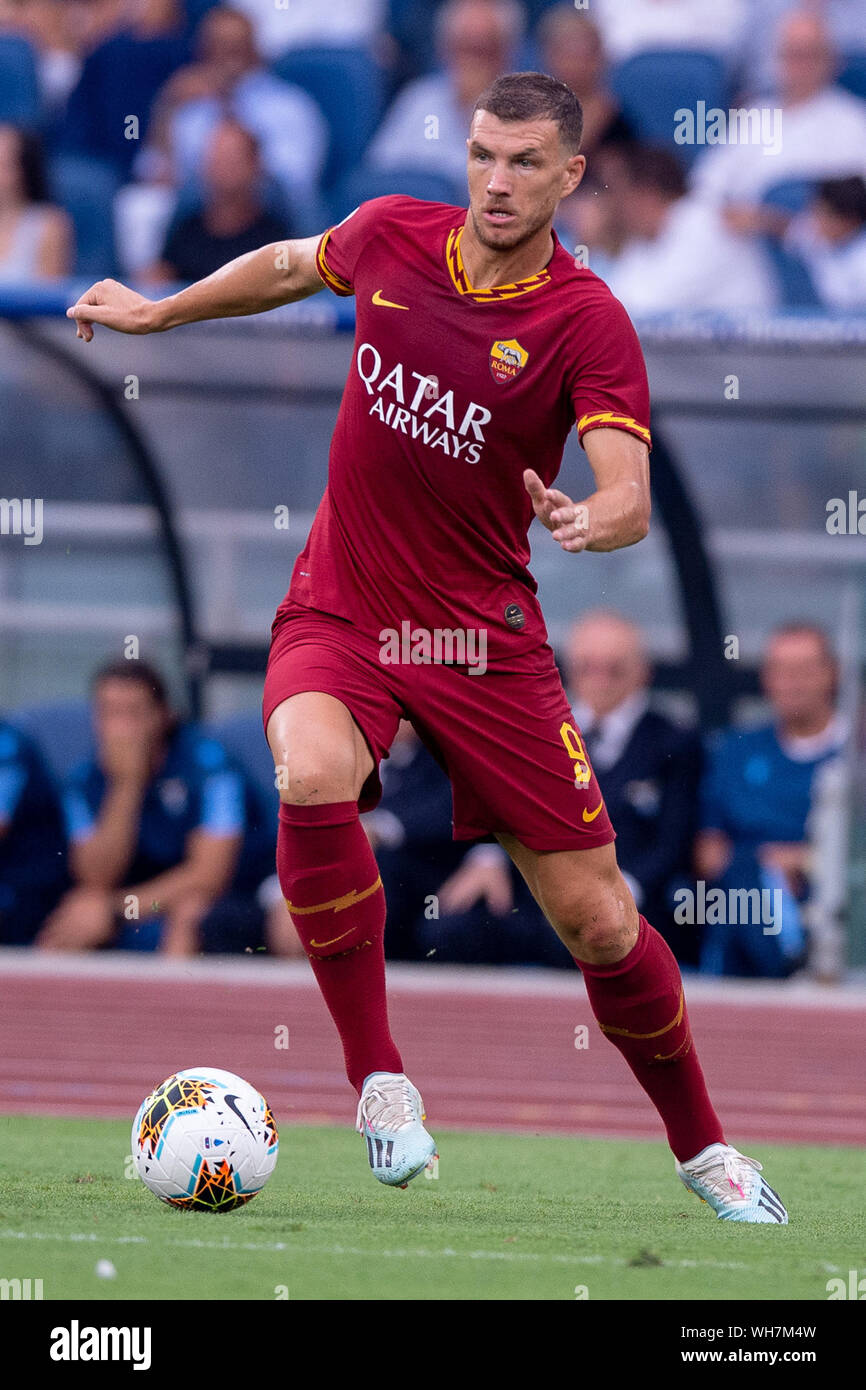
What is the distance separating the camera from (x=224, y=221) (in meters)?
11.2

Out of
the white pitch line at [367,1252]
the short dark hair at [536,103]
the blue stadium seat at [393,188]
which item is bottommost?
the white pitch line at [367,1252]

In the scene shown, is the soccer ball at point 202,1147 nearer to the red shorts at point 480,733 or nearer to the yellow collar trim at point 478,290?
the red shorts at point 480,733

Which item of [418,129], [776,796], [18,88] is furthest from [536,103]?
[18,88]

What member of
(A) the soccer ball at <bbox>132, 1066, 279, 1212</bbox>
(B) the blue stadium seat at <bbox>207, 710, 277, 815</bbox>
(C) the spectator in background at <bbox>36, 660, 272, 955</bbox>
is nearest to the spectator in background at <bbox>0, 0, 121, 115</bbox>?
(B) the blue stadium seat at <bbox>207, 710, 277, 815</bbox>

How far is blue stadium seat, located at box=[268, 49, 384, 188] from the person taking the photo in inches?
518

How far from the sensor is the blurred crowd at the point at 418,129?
1110 cm

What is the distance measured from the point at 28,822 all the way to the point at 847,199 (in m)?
5.58

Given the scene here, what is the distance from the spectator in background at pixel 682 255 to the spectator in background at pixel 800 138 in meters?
0.69

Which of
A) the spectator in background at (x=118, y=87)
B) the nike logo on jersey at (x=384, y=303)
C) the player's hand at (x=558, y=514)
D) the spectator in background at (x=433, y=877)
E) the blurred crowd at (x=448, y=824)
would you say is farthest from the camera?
the spectator in background at (x=118, y=87)

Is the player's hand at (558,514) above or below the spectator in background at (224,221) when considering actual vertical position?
below

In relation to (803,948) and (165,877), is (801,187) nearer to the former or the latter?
(803,948)

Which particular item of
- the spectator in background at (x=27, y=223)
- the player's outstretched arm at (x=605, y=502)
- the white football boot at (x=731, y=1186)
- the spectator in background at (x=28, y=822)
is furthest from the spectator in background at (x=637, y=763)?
the player's outstretched arm at (x=605, y=502)

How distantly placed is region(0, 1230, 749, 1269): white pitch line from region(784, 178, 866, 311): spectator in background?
8.05 metres

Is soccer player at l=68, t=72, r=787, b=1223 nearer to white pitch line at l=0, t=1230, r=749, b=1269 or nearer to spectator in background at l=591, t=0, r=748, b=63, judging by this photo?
white pitch line at l=0, t=1230, r=749, b=1269
